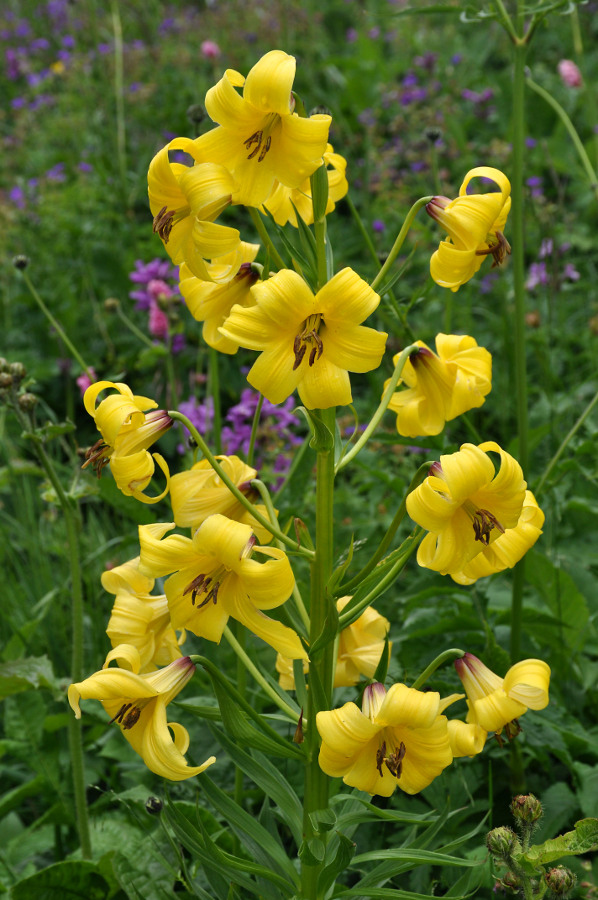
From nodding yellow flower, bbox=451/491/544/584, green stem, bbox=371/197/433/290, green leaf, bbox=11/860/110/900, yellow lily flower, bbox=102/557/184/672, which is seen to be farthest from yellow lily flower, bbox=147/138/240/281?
green leaf, bbox=11/860/110/900

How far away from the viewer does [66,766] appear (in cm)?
241

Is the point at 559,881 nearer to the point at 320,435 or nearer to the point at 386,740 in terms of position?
the point at 386,740

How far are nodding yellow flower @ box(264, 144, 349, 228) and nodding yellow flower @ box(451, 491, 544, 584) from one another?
0.62 meters

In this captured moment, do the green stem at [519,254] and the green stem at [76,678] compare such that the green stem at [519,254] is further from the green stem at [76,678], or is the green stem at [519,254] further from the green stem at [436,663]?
the green stem at [76,678]

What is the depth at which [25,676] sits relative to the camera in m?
1.84

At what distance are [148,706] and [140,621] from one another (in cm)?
16

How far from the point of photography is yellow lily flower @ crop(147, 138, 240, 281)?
1.35 m

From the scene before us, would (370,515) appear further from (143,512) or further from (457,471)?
(457,471)

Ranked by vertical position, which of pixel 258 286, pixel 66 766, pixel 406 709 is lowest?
pixel 66 766

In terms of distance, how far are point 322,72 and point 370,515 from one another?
15.9ft

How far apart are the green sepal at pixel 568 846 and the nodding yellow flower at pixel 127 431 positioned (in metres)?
0.77

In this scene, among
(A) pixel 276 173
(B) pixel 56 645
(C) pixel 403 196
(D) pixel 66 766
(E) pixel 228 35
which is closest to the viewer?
(A) pixel 276 173

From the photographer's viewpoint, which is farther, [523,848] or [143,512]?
[143,512]

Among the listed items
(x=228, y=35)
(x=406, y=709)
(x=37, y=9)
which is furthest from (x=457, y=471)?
(x=37, y=9)
